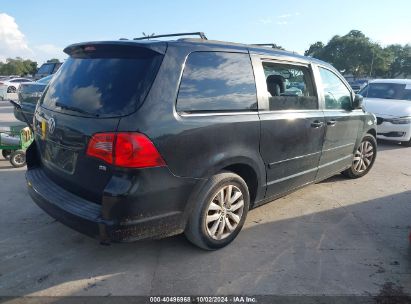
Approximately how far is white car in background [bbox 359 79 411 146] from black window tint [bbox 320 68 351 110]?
3598 mm

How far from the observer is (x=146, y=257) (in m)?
3.29

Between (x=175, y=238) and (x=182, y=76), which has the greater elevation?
(x=182, y=76)

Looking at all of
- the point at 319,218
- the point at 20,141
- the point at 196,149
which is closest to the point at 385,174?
the point at 319,218

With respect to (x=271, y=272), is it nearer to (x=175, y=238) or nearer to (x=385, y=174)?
(x=175, y=238)

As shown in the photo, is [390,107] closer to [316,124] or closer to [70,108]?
[316,124]

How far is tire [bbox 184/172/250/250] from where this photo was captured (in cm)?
312

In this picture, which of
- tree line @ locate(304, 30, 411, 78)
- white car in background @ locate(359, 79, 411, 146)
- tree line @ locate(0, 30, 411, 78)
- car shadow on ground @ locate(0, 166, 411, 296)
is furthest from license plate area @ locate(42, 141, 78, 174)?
tree line @ locate(304, 30, 411, 78)

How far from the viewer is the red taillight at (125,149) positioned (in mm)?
2600

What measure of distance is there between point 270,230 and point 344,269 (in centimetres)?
92

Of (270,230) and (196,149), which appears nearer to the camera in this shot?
(196,149)

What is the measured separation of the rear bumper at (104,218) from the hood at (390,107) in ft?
24.9

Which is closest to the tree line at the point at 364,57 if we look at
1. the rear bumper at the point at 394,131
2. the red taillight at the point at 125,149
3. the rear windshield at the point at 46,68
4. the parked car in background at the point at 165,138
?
the rear windshield at the point at 46,68

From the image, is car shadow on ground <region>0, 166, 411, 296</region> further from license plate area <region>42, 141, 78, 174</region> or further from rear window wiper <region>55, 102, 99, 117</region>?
rear window wiper <region>55, 102, 99, 117</region>

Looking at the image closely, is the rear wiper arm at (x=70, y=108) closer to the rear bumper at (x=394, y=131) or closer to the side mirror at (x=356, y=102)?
the side mirror at (x=356, y=102)
